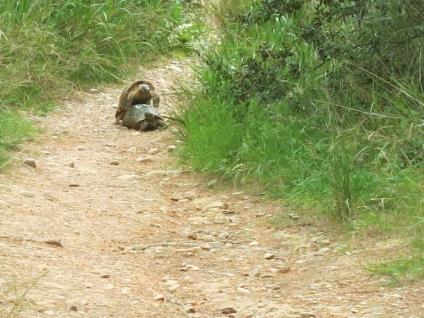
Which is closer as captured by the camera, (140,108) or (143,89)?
(140,108)

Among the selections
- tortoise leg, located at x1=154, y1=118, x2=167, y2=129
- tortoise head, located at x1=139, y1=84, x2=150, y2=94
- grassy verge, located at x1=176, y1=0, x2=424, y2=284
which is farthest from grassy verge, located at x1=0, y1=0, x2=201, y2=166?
grassy verge, located at x1=176, y1=0, x2=424, y2=284

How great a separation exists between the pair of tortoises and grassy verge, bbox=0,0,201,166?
0.61 metres

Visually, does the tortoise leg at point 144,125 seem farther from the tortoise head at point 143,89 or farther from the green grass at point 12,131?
the green grass at point 12,131

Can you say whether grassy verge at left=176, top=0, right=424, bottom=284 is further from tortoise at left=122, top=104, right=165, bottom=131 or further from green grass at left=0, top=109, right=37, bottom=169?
green grass at left=0, top=109, right=37, bottom=169

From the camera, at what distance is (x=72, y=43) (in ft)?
29.6

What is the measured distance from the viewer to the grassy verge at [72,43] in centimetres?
833

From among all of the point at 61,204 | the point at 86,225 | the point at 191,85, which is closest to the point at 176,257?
the point at 86,225

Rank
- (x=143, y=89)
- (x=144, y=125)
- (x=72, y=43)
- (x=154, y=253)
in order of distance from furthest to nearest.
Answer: (x=72, y=43) → (x=143, y=89) → (x=144, y=125) → (x=154, y=253)

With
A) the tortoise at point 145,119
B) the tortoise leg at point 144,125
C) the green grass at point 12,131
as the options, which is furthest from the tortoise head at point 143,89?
the green grass at point 12,131

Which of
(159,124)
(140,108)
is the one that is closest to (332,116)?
(159,124)

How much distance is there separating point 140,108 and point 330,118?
7.31ft

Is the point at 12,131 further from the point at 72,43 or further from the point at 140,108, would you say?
the point at 72,43

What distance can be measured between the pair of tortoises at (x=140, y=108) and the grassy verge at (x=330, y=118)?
0.73 m

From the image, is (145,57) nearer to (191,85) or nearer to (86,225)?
(191,85)
